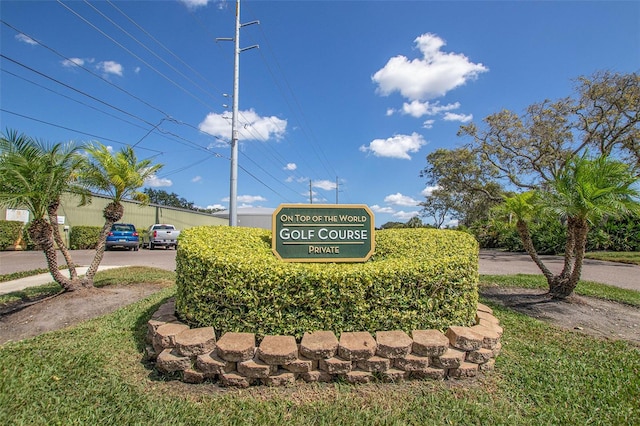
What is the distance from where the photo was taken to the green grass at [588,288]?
219 inches

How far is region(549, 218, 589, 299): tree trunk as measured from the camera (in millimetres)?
4957

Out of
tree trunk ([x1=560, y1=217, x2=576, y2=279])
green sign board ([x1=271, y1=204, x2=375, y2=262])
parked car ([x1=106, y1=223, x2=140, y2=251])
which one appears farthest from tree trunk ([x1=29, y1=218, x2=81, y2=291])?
parked car ([x1=106, y1=223, x2=140, y2=251])

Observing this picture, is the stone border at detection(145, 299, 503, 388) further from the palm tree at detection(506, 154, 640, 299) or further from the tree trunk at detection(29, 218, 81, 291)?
the tree trunk at detection(29, 218, 81, 291)

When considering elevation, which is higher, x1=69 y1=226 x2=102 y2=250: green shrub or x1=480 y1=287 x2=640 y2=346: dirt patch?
x1=69 y1=226 x2=102 y2=250: green shrub

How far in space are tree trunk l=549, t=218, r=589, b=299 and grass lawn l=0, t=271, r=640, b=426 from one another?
235 centimetres

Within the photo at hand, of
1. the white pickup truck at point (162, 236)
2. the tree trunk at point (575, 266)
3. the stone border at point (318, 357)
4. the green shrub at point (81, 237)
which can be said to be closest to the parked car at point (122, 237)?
the green shrub at point (81, 237)

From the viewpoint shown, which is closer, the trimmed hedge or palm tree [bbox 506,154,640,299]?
the trimmed hedge

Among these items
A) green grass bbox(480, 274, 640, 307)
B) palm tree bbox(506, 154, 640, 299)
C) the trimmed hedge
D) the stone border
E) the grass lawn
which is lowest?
the grass lawn

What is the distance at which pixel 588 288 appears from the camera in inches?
252

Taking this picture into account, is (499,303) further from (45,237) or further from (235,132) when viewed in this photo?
(235,132)

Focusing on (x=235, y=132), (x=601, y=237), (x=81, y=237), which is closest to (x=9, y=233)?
(x=81, y=237)

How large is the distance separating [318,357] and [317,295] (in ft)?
1.65

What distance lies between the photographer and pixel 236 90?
12.2 meters

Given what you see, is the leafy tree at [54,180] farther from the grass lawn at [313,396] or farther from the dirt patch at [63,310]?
the grass lawn at [313,396]
